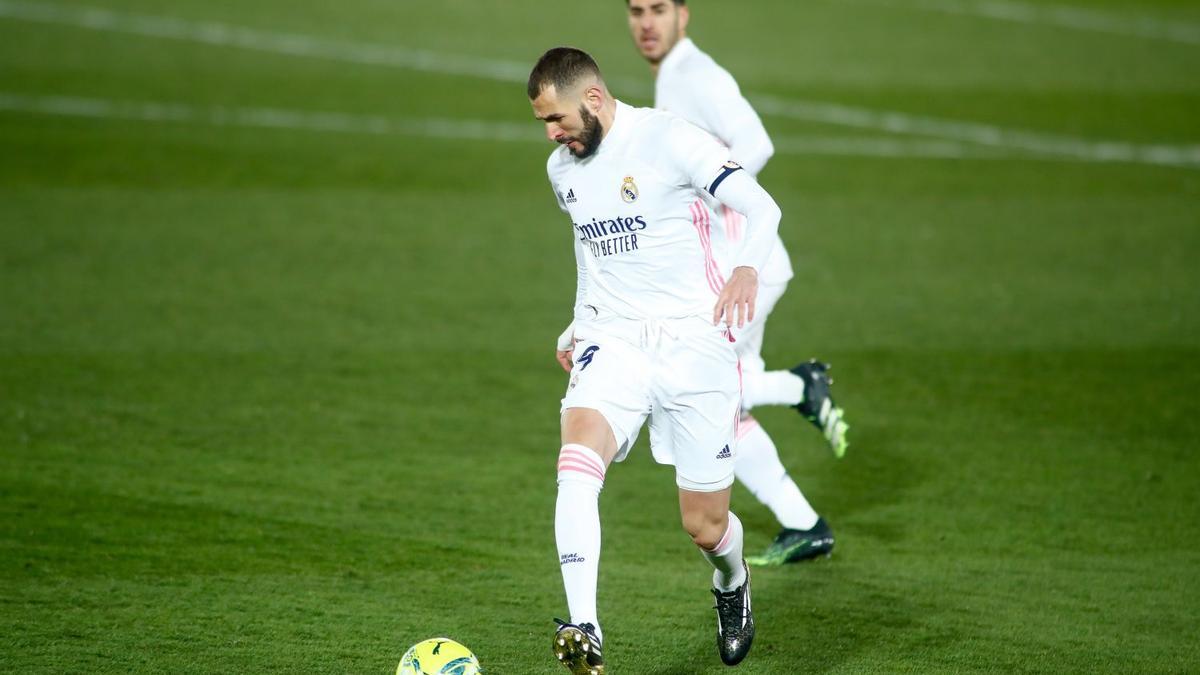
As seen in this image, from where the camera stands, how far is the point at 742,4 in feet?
67.6

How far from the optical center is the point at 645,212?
4.84 meters

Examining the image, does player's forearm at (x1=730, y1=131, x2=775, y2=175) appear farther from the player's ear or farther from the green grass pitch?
the green grass pitch

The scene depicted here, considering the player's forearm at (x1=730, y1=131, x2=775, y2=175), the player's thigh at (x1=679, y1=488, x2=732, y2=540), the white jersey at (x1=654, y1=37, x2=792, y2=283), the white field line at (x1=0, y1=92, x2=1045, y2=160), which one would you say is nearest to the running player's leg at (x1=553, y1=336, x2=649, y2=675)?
the player's thigh at (x1=679, y1=488, x2=732, y2=540)

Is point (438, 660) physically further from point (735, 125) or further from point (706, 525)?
point (735, 125)

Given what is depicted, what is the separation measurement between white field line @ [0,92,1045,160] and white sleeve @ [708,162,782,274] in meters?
9.17

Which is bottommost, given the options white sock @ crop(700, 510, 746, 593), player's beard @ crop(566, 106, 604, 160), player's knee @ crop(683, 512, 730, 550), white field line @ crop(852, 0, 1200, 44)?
white sock @ crop(700, 510, 746, 593)

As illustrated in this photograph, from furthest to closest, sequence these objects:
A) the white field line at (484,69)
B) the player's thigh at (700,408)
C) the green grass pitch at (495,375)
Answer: the white field line at (484,69)
the green grass pitch at (495,375)
the player's thigh at (700,408)

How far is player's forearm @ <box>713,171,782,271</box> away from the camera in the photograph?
15.3ft

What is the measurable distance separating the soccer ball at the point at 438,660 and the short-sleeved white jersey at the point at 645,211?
118 cm

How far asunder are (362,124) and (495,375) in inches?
274

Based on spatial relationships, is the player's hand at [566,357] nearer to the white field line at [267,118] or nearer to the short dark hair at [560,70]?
the short dark hair at [560,70]

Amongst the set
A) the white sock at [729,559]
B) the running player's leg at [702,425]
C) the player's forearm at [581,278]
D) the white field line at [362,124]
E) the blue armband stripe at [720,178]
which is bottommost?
the white sock at [729,559]

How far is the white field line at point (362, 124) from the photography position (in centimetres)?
1384

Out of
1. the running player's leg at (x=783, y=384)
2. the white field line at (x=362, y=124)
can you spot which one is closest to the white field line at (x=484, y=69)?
the white field line at (x=362, y=124)
